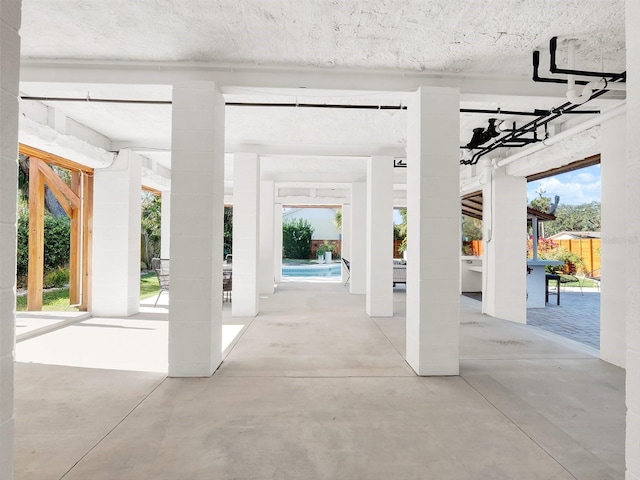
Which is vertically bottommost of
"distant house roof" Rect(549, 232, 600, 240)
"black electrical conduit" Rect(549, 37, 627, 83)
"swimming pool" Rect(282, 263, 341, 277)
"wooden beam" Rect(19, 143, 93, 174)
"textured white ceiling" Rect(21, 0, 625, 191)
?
"swimming pool" Rect(282, 263, 341, 277)

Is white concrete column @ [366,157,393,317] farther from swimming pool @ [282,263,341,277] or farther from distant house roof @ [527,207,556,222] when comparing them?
swimming pool @ [282,263,341,277]

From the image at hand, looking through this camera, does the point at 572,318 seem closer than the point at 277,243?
Yes

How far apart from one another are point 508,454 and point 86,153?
19.1ft

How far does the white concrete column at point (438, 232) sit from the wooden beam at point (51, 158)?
196 inches

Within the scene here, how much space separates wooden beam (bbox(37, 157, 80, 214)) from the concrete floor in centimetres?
263

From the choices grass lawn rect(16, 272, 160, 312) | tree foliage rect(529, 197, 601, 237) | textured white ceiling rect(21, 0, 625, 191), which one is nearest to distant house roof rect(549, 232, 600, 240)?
tree foliage rect(529, 197, 601, 237)

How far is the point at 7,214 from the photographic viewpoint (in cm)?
114

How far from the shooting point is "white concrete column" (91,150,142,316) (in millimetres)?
5801

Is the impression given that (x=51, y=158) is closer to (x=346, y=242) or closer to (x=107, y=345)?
(x=107, y=345)

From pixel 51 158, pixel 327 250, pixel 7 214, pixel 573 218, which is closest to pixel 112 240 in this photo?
pixel 51 158

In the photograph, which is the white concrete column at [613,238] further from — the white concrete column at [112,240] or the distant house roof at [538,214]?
the white concrete column at [112,240]

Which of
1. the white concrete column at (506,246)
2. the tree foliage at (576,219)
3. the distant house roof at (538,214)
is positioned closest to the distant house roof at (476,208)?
the distant house roof at (538,214)

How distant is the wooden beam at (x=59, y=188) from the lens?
5.55 meters

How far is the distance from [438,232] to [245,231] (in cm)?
358
